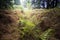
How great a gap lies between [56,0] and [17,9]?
212 centimetres

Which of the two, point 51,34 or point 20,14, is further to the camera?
point 20,14

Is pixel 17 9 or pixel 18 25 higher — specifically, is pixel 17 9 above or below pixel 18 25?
above

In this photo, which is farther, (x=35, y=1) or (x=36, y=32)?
(x=35, y=1)

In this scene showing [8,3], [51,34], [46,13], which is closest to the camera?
[51,34]

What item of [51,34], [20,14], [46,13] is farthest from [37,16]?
[51,34]

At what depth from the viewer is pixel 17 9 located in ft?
24.0

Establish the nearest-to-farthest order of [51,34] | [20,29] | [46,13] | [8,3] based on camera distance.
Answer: [51,34]
[20,29]
[46,13]
[8,3]

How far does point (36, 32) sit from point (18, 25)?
3.15ft

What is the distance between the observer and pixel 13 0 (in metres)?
7.27

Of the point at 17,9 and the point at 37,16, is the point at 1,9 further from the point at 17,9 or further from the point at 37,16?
the point at 37,16

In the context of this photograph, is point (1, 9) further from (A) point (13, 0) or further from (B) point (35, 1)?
(B) point (35, 1)

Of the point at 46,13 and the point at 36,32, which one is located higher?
the point at 46,13

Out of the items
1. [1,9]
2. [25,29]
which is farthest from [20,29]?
[1,9]

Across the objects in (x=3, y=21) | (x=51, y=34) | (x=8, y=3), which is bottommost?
(x=51, y=34)
